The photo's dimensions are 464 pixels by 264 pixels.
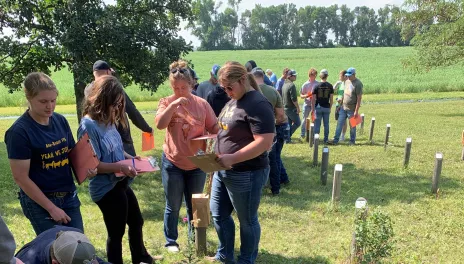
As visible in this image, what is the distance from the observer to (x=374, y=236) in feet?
12.3

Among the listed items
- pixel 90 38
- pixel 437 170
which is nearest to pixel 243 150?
pixel 437 170

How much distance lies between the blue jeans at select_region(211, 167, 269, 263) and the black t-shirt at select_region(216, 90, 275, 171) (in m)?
0.09

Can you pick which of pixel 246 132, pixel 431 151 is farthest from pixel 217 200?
pixel 431 151

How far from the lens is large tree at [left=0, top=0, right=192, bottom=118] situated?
7.27 meters

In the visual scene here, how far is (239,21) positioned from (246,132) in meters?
108

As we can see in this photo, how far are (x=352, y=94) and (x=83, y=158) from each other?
26.6 feet

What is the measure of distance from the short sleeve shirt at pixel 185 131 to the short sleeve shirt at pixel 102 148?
743 millimetres

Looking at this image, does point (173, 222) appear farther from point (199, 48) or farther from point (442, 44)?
point (199, 48)

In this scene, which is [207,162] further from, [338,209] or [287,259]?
[338,209]

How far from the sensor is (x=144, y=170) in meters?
3.45

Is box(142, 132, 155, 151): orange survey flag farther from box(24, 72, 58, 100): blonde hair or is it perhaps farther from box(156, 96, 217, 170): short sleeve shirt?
box(24, 72, 58, 100): blonde hair

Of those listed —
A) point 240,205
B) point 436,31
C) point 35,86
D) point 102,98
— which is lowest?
point 240,205

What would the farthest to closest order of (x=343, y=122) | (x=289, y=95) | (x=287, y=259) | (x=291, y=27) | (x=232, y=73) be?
(x=291, y=27) → (x=343, y=122) → (x=289, y=95) → (x=287, y=259) → (x=232, y=73)

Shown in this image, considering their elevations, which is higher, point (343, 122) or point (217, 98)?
point (217, 98)
